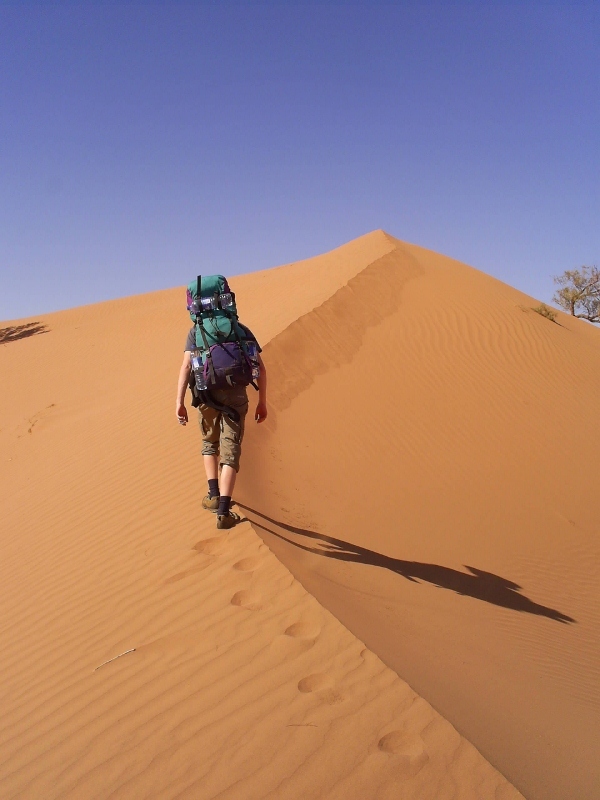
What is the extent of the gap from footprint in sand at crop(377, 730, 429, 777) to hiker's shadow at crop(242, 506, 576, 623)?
94.3 inches

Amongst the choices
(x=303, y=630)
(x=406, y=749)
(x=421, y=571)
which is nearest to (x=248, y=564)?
(x=303, y=630)

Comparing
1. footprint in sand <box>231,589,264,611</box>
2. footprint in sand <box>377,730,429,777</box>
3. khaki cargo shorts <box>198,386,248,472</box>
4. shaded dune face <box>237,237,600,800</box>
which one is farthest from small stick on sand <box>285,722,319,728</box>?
khaki cargo shorts <box>198,386,248,472</box>

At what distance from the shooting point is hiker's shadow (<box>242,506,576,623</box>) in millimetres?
5137

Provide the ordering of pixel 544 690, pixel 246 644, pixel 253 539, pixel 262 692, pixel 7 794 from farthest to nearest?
pixel 253 539
pixel 544 690
pixel 246 644
pixel 262 692
pixel 7 794

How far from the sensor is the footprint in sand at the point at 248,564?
4094 mm

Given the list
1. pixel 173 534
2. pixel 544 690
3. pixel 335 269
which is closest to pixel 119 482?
pixel 173 534

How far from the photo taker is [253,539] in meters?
4.42

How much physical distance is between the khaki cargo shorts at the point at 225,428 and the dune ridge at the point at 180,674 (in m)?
0.57

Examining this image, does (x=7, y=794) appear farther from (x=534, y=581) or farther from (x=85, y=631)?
(x=534, y=581)

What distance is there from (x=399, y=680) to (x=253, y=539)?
1.71 metres

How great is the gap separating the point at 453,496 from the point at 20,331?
25446 millimetres

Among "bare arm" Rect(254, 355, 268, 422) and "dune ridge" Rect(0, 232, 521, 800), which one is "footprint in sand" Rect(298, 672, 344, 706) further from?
"bare arm" Rect(254, 355, 268, 422)

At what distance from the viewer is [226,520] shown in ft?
15.3

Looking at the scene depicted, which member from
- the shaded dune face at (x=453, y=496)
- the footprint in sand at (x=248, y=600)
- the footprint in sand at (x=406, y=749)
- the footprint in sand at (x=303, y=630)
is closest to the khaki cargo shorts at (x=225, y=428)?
the shaded dune face at (x=453, y=496)
